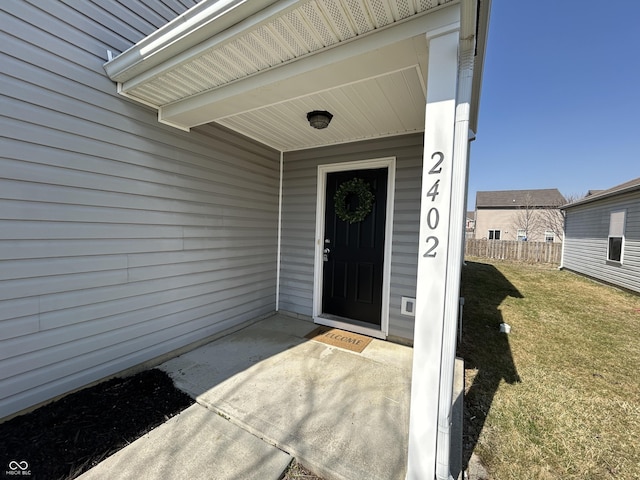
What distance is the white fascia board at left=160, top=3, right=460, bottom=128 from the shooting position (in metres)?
1.19

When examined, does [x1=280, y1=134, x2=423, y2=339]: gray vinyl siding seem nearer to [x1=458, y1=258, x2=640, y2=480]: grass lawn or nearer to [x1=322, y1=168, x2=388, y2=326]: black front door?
[x1=322, y1=168, x2=388, y2=326]: black front door

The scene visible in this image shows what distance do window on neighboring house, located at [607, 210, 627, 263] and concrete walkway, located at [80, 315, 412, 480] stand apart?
27.0 feet

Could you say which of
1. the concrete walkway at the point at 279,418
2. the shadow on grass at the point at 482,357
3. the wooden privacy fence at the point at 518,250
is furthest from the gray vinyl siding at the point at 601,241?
the concrete walkway at the point at 279,418

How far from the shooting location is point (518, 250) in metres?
12.2

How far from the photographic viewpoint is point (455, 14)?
1132mm

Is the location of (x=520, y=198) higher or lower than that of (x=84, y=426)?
higher

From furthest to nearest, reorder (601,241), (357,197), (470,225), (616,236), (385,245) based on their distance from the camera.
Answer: (470,225) < (601,241) < (616,236) < (357,197) < (385,245)

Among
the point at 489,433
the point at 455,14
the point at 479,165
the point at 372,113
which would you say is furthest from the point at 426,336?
the point at 479,165

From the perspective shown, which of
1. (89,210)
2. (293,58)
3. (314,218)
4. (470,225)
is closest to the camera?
(293,58)

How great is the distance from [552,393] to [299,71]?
316cm

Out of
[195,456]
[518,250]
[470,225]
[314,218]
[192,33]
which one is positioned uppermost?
[470,225]

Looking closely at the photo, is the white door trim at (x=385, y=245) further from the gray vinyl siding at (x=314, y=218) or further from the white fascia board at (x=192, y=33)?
the white fascia board at (x=192, y=33)

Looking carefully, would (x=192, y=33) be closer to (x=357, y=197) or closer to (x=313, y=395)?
(x=357, y=197)

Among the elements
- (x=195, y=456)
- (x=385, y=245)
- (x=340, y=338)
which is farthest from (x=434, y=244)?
(x=340, y=338)
